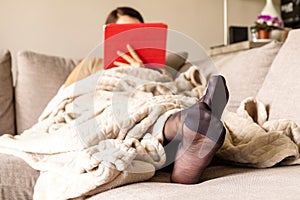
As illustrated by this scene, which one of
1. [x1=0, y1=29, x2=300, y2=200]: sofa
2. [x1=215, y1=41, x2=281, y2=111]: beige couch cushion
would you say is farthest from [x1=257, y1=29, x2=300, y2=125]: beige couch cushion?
[x1=215, y1=41, x2=281, y2=111]: beige couch cushion

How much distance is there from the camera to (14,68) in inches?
94.2

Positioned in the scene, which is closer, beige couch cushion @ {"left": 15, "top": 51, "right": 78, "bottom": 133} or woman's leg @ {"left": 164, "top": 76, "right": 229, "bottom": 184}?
woman's leg @ {"left": 164, "top": 76, "right": 229, "bottom": 184}

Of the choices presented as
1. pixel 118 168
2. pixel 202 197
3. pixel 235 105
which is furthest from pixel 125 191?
pixel 235 105

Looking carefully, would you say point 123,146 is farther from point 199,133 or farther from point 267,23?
point 267,23

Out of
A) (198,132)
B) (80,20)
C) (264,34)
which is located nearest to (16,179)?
(198,132)

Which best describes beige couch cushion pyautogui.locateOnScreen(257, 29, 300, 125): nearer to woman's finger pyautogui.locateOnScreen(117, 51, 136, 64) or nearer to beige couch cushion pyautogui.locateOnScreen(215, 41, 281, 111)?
beige couch cushion pyautogui.locateOnScreen(215, 41, 281, 111)

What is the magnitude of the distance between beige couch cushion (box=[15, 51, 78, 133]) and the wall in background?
17.0 inches

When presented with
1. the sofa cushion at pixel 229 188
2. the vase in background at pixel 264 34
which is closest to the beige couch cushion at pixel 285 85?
the sofa cushion at pixel 229 188

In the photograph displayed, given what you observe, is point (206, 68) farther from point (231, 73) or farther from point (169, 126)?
→ point (169, 126)

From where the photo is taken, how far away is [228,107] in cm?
151

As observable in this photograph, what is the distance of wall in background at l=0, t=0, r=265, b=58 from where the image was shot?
238 centimetres

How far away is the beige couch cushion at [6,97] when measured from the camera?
1.88m

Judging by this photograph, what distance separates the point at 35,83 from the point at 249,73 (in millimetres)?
950

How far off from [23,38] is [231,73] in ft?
4.20
